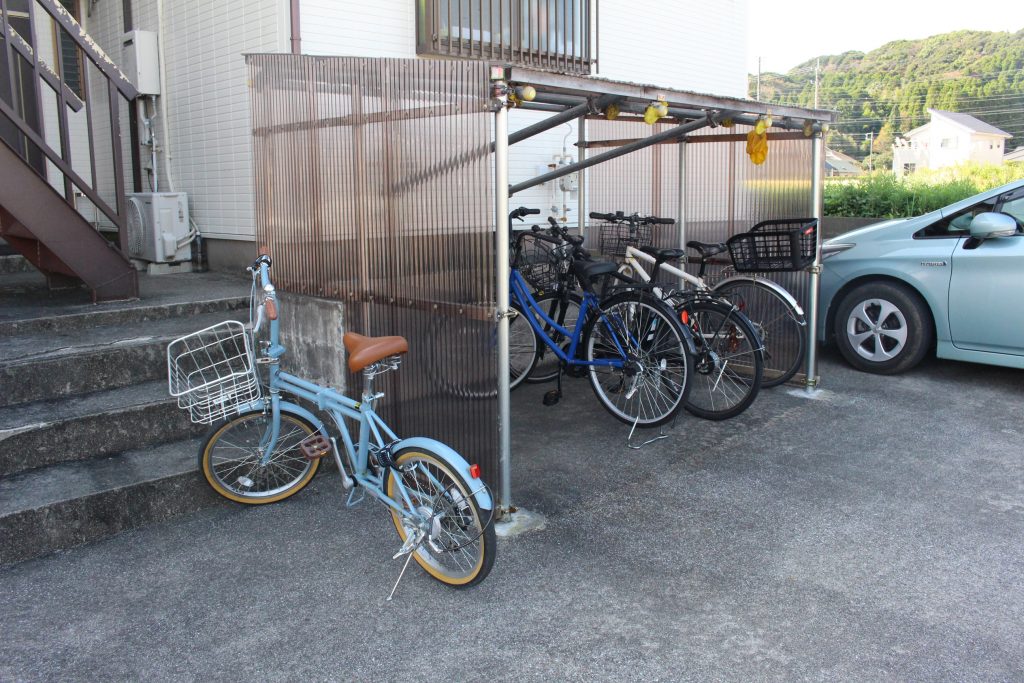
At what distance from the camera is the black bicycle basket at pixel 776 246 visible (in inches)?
229

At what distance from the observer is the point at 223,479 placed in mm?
4109

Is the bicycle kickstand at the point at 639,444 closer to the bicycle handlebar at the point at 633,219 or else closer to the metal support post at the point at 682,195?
the bicycle handlebar at the point at 633,219

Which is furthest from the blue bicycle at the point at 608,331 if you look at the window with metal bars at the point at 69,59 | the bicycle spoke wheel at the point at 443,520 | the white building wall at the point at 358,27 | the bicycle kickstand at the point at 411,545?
the window with metal bars at the point at 69,59

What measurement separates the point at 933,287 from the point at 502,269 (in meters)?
4.12

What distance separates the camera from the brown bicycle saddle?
3484 millimetres

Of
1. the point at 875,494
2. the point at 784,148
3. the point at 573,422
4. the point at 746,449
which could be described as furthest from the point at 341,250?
the point at 784,148

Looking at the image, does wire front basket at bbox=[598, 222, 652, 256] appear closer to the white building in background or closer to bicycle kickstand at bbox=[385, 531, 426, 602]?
the white building in background

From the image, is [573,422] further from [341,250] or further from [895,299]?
[895,299]

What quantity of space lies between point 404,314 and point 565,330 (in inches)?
58.8

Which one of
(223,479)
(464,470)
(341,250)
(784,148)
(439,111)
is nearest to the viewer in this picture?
(464,470)

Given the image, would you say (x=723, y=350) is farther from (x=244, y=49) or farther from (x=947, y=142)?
(x=947, y=142)

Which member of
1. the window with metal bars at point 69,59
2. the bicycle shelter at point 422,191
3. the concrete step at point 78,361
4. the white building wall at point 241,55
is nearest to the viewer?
the bicycle shelter at point 422,191

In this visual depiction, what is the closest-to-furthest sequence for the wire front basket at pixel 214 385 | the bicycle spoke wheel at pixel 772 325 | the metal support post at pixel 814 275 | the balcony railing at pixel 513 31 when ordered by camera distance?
the wire front basket at pixel 214 385, the metal support post at pixel 814 275, the bicycle spoke wheel at pixel 772 325, the balcony railing at pixel 513 31

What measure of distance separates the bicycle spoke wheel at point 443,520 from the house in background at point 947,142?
2286 inches
